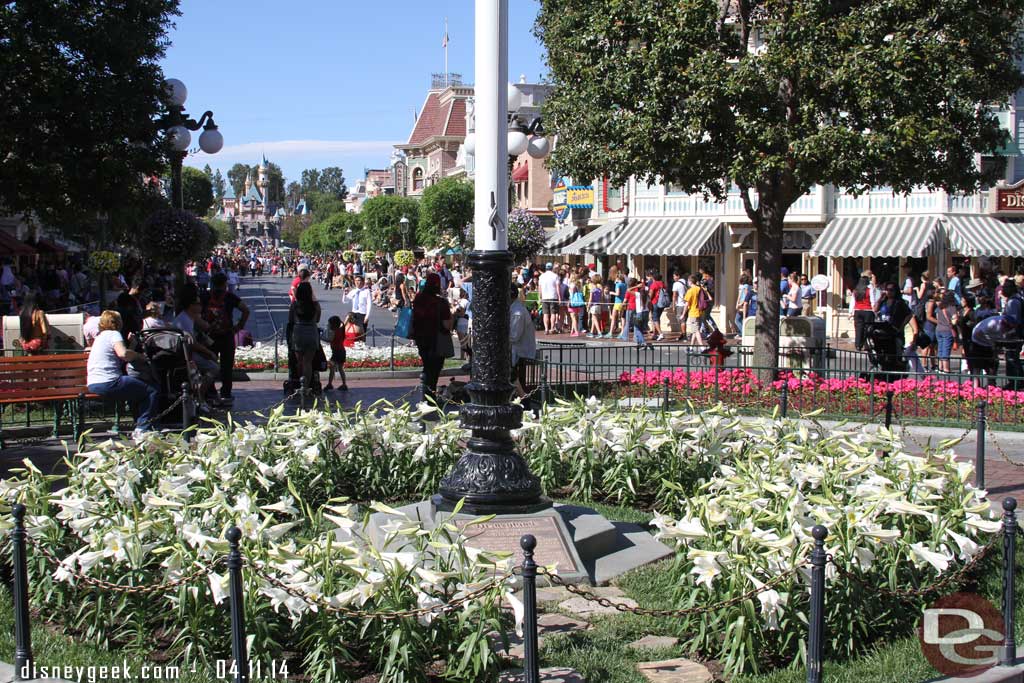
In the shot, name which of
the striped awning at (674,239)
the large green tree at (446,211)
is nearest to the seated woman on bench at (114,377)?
the striped awning at (674,239)

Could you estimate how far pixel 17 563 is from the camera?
5.09 meters

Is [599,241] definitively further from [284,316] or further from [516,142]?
[516,142]

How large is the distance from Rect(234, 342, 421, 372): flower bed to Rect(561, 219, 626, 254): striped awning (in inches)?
Result: 557

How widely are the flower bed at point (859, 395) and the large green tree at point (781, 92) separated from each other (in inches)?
63.3

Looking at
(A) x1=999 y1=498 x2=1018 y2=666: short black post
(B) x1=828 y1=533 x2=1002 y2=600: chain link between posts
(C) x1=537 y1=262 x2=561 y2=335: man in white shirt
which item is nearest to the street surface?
(C) x1=537 y1=262 x2=561 y2=335: man in white shirt

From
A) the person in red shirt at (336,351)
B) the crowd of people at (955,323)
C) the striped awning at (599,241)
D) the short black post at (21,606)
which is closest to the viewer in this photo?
the short black post at (21,606)

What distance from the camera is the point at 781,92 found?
1503 centimetres

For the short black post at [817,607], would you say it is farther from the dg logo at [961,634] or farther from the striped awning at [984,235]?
the striped awning at [984,235]

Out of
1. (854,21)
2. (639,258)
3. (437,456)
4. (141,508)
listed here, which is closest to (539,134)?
(854,21)

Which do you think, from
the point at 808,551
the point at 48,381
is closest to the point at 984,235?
the point at 48,381

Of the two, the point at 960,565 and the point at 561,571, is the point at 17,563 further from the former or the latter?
the point at 960,565

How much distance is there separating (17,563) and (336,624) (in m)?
1.48

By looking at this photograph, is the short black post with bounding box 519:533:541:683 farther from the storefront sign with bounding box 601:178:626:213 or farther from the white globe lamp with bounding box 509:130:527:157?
the storefront sign with bounding box 601:178:626:213

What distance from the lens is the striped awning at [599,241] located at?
3425cm
